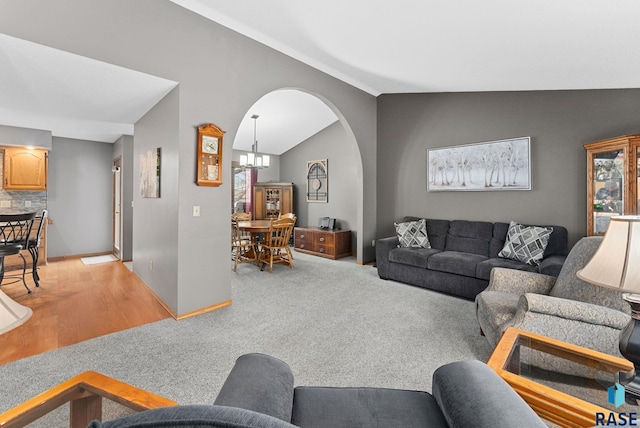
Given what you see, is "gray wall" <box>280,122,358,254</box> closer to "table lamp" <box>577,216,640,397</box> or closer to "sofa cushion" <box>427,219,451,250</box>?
"sofa cushion" <box>427,219,451,250</box>

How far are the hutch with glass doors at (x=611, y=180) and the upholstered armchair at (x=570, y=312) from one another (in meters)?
1.39

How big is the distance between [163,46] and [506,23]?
3.03 meters

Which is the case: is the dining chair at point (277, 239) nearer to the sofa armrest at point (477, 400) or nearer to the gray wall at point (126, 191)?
the gray wall at point (126, 191)

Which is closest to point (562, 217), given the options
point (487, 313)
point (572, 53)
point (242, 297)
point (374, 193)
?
point (572, 53)

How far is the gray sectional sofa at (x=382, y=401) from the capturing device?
91 centimetres

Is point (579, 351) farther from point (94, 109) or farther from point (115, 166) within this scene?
point (115, 166)

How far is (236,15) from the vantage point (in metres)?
3.04

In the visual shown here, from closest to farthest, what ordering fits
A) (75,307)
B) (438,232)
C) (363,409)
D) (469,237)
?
1. (363,409)
2. (75,307)
3. (469,237)
4. (438,232)

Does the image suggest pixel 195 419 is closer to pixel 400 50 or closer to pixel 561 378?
pixel 561 378

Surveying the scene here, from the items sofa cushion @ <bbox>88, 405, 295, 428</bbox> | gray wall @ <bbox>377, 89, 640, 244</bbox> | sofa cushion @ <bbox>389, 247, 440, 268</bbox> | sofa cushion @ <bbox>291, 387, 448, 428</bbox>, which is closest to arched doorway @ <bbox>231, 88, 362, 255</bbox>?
gray wall @ <bbox>377, 89, 640, 244</bbox>

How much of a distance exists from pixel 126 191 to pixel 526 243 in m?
6.33

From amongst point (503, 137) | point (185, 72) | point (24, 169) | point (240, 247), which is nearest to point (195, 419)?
point (185, 72)

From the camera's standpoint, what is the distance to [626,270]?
3.73ft

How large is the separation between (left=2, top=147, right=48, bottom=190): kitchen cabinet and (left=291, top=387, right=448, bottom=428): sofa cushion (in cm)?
623
